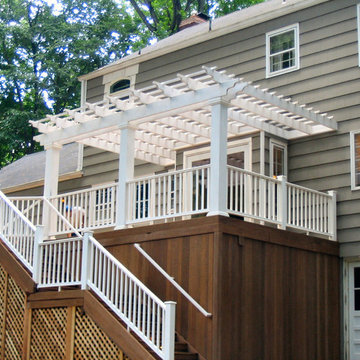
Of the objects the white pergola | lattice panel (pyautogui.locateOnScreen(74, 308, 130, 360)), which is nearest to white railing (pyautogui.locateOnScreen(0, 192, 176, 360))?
lattice panel (pyautogui.locateOnScreen(74, 308, 130, 360))

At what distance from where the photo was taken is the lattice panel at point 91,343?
38.2 feet

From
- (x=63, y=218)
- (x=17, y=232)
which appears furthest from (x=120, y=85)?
(x=17, y=232)

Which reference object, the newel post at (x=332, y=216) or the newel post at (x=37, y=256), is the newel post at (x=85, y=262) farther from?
the newel post at (x=332, y=216)

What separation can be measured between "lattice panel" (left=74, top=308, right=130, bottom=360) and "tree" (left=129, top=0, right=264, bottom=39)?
20946mm

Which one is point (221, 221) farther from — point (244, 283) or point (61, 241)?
point (61, 241)

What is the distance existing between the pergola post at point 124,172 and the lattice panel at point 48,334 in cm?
201

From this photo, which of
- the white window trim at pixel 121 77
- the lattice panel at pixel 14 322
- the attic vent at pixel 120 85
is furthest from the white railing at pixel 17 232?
the attic vent at pixel 120 85

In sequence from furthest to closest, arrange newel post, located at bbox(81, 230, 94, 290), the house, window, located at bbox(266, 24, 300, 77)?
1. window, located at bbox(266, 24, 300, 77)
2. newel post, located at bbox(81, 230, 94, 290)
3. the house

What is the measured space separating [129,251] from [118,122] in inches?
98.3

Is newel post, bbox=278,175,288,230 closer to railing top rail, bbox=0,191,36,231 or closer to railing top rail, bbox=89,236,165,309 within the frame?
railing top rail, bbox=89,236,165,309

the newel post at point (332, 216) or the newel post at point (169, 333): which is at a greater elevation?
the newel post at point (332, 216)

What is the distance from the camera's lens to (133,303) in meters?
12.2

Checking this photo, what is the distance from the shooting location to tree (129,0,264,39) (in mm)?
32125

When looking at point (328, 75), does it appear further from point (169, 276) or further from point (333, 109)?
point (169, 276)
